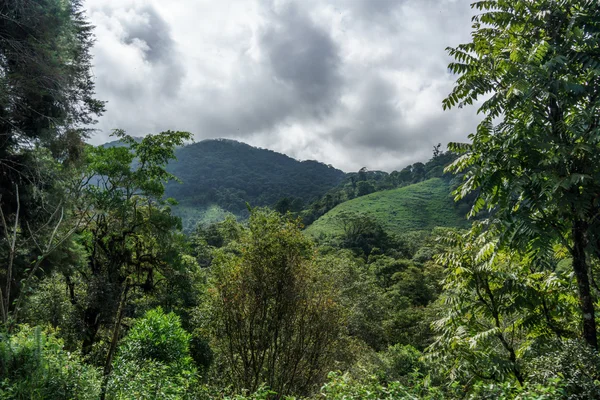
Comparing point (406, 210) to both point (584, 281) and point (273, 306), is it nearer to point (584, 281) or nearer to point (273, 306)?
point (273, 306)

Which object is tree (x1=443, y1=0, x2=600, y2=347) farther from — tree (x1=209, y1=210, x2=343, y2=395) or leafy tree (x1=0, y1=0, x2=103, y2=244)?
leafy tree (x1=0, y1=0, x2=103, y2=244)

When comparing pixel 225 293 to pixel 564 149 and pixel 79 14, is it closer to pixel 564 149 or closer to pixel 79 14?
pixel 564 149

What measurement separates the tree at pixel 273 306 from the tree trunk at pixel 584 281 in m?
6.51

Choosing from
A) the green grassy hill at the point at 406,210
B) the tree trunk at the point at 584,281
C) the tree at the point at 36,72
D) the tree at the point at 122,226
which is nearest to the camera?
the tree trunk at the point at 584,281

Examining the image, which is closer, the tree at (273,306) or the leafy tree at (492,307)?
the leafy tree at (492,307)

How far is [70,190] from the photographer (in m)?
12.0

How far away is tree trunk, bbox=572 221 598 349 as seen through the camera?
4.69 meters

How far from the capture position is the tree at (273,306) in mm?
9773

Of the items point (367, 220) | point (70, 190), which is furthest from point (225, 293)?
point (367, 220)

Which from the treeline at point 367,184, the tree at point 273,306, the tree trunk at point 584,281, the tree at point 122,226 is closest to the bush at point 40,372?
the tree at point 273,306

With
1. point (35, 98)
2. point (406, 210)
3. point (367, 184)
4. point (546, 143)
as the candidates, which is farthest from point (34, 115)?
point (367, 184)

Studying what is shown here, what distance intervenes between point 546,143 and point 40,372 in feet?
25.2

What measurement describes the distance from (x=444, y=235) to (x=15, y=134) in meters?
12.7

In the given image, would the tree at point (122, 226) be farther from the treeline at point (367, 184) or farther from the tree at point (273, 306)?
the treeline at point (367, 184)
